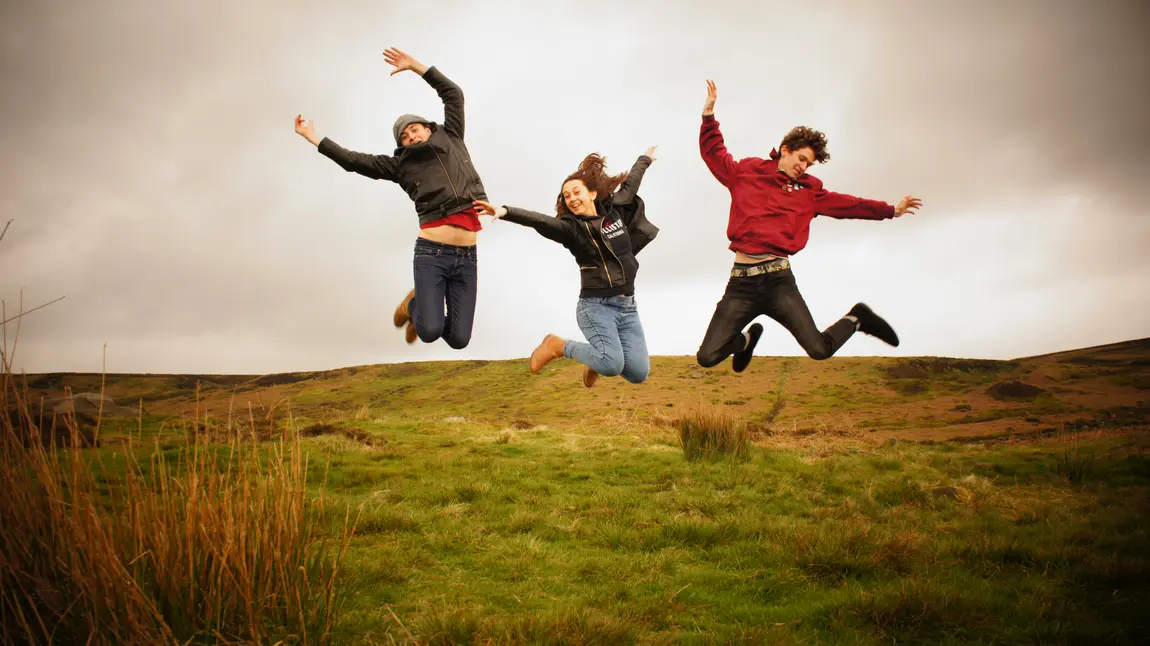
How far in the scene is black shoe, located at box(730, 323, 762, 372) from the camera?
5.82m

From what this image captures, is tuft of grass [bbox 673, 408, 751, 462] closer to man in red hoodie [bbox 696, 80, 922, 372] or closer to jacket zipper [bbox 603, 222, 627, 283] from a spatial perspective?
man in red hoodie [bbox 696, 80, 922, 372]

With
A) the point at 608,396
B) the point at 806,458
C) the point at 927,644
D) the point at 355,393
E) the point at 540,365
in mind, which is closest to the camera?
the point at 927,644

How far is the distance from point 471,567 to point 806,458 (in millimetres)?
8908

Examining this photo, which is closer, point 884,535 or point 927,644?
point 927,644

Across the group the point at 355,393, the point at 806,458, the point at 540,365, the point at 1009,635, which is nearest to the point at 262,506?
the point at 540,365

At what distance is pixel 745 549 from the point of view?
7469 mm

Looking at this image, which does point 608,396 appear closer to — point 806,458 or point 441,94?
point 806,458

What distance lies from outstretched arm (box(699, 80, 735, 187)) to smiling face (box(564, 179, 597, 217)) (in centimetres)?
114

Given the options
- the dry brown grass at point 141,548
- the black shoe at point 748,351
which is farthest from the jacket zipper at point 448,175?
the black shoe at point 748,351

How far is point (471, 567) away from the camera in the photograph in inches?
278

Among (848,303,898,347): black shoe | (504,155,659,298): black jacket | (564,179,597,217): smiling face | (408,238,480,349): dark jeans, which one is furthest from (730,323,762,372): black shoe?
(408,238,480,349): dark jeans

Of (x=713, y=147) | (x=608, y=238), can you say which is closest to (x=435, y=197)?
(x=608, y=238)

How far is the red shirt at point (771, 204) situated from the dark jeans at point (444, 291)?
2162 millimetres

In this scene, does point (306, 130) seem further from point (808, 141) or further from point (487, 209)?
point (808, 141)
